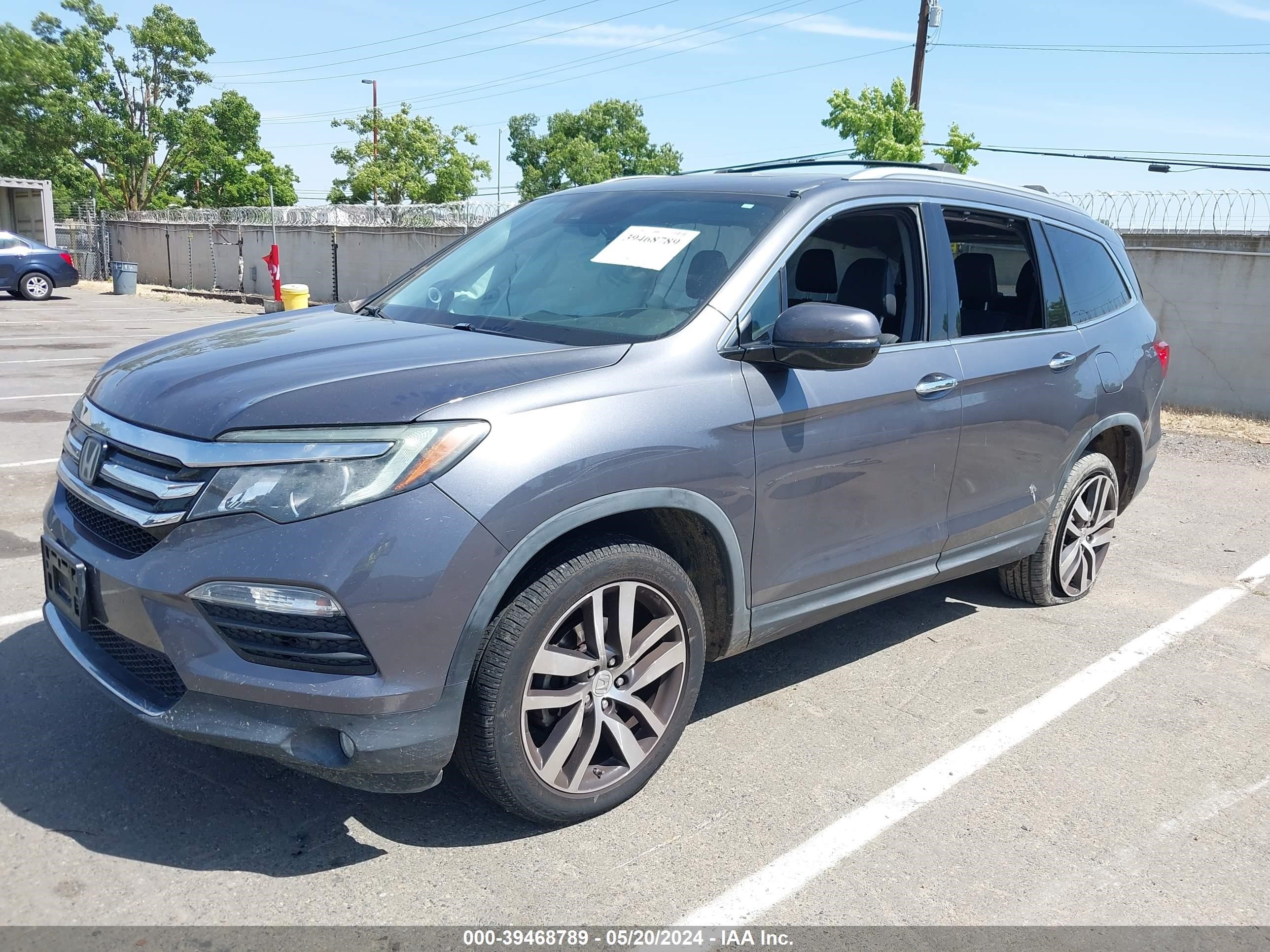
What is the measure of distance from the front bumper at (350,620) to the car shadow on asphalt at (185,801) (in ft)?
1.32

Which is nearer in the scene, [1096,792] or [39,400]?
[1096,792]

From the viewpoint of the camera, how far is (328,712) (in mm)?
2580

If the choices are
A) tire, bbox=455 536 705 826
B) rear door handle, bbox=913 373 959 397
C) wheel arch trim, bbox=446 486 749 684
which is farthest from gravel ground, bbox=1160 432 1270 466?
tire, bbox=455 536 705 826

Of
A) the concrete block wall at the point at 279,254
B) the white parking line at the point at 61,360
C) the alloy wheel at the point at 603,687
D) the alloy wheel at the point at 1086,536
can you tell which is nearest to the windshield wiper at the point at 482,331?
the alloy wheel at the point at 603,687

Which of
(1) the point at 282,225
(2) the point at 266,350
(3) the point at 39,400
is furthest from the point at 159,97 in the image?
(2) the point at 266,350

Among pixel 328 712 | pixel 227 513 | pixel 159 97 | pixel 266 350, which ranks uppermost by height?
pixel 159 97

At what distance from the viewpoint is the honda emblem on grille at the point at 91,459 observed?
2959mm

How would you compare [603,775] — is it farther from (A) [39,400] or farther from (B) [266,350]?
(A) [39,400]

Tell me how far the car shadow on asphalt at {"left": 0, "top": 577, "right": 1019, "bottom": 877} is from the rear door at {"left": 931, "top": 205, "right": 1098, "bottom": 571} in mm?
1442

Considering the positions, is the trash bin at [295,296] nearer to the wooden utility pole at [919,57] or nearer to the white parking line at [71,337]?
the white parking line at [71,337]

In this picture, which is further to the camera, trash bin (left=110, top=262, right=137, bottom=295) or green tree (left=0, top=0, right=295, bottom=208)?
green tree (left=0, top=0, right=295, bottom=208)

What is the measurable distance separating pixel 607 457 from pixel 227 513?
982 mm

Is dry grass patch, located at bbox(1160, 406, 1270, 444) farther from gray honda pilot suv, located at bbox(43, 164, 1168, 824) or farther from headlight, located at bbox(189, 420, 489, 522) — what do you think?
headlight, located at bbox(189, 420, 489, 522)

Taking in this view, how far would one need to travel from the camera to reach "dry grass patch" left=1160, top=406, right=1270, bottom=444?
10.9 metres
